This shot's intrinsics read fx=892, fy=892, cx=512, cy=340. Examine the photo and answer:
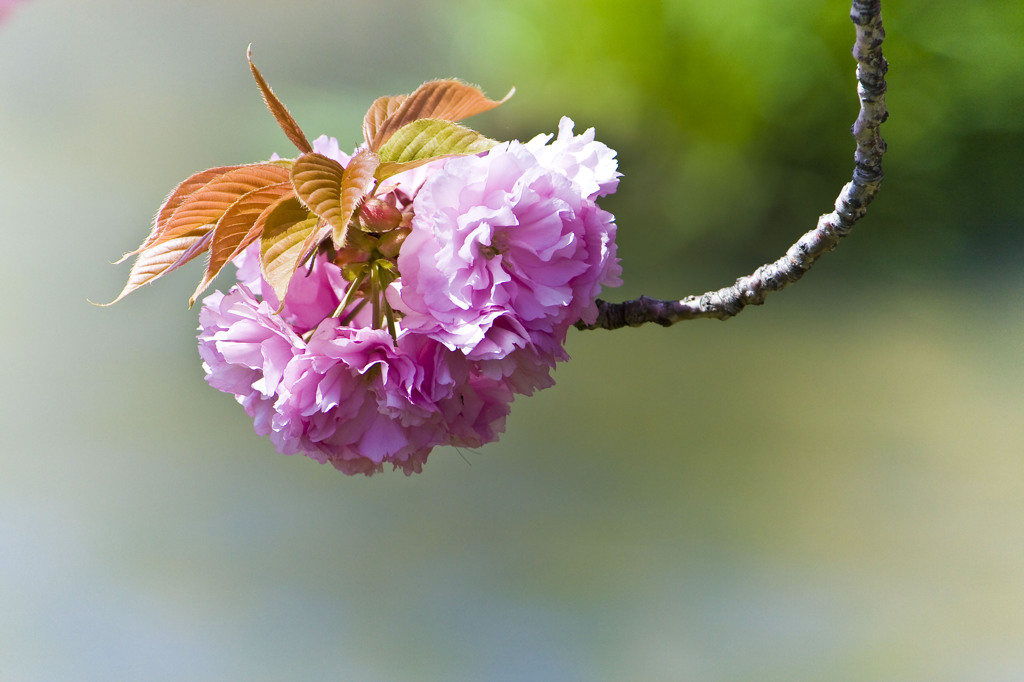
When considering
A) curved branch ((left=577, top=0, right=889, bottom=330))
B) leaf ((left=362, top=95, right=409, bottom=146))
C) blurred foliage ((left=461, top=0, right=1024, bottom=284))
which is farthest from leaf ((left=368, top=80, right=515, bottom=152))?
blurred foliage ((left=461, top=0, right=1024, bottom=284))

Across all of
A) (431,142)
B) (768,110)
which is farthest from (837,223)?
(768,110)

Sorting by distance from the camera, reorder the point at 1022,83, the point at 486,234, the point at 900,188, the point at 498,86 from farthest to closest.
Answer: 1. the point at 498,86
2. the point at 900,188
3. the point at 1022,83
4. the point at 486,234

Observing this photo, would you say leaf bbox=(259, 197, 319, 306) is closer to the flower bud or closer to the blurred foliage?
the flower bud

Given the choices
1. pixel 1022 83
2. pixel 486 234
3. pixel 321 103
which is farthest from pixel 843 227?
pixel 321 103

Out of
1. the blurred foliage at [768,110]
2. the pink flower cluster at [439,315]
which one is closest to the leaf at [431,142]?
the pink flower cluster at [439,315]

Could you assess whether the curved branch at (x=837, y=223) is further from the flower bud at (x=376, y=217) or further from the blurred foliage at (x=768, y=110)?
the blurred foliage at (x=768, y=110)

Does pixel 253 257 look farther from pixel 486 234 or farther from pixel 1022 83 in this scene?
pixel 1022 83
